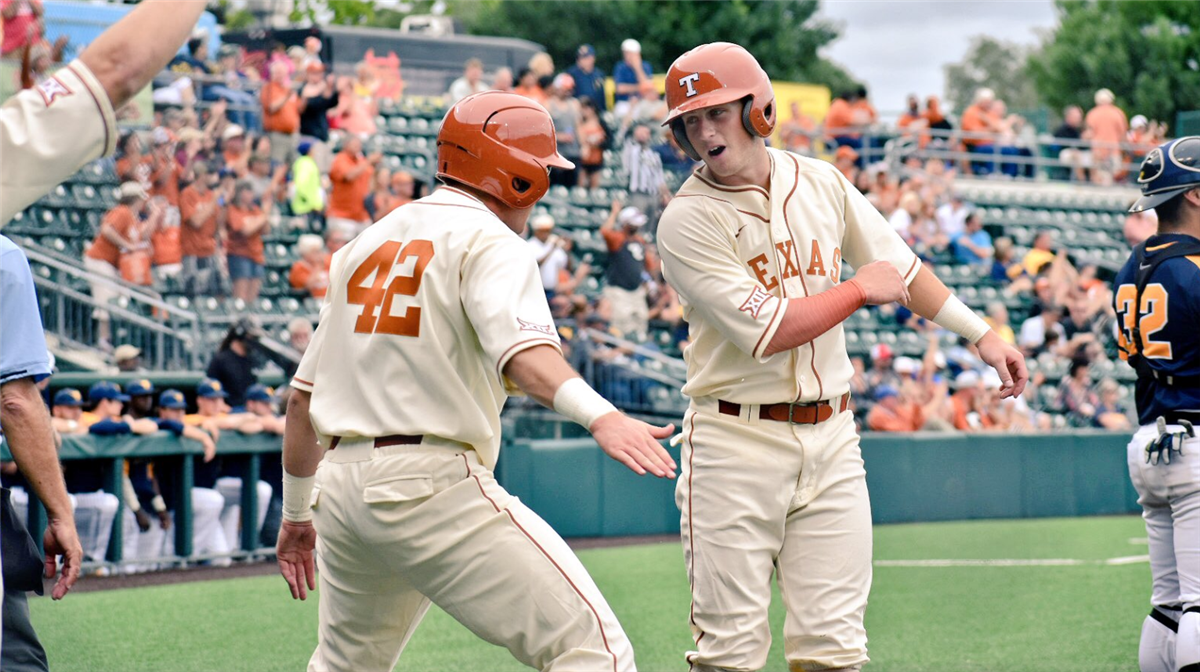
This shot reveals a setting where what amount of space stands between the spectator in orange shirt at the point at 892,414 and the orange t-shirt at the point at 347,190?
5.68 meters

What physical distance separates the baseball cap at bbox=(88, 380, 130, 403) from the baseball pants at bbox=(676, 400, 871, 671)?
6.89m

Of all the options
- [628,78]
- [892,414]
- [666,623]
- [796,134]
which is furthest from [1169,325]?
[796,134]

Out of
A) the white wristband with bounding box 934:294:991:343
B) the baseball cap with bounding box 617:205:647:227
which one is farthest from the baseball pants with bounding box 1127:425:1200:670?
the baseball cap with bounding box 617:205:647:227

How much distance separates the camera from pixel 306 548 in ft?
13.4

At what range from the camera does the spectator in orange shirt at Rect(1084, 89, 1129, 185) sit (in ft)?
81.0

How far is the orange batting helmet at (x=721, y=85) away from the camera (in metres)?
4.45

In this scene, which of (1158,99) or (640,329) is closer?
(640,329)

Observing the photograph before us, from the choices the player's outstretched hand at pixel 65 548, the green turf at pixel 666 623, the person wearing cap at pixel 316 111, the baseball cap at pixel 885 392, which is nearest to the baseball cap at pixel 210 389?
the green turf at pixel 666 623

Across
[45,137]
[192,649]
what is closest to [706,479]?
[45,137]

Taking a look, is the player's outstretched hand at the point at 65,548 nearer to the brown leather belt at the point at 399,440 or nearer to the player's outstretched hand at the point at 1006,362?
the brown leather belt at the point at 399,440

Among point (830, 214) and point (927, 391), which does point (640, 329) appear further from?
point (830, 214)

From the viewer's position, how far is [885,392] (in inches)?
574

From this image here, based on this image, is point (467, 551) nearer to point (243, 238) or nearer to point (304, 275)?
point (243, 238)

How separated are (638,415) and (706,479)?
9612 mm
